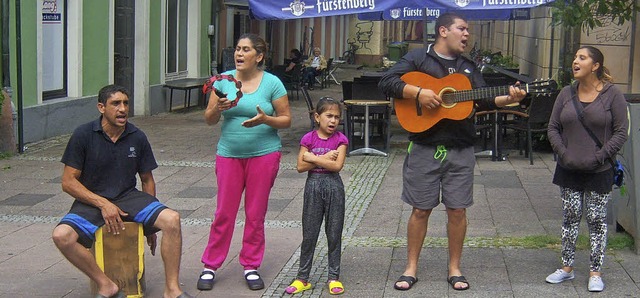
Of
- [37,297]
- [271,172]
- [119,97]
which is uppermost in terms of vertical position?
[119,97]

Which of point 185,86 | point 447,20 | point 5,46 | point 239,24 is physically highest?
point 447,20

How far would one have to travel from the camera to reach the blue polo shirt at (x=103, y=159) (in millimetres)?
5859

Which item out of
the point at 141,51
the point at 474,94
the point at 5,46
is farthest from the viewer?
the point at 141,51

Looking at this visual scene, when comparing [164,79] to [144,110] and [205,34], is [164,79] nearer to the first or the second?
[144,110]

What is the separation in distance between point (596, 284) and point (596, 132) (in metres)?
0.96

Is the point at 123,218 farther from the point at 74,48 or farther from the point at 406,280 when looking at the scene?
the point at 74,48

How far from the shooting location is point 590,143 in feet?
20.4

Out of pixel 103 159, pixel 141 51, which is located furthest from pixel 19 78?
pixel 103 159

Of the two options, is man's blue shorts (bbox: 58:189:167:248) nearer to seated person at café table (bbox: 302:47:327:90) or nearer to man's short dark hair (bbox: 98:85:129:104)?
man's short dark hair (bbox: 98:85:129:104)

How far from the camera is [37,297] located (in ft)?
20.2

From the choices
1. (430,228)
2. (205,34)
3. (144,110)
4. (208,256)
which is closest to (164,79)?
(144,110)

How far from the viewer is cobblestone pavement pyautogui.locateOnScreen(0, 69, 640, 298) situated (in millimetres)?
6406

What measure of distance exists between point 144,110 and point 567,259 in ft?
42.1

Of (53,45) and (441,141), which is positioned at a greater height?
(53,45)
